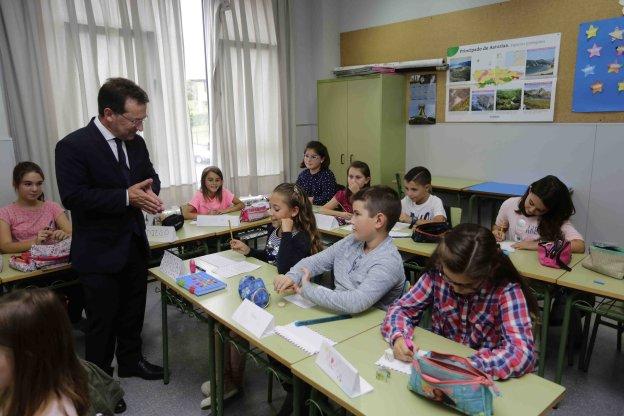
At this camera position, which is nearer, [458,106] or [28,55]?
[28,55]

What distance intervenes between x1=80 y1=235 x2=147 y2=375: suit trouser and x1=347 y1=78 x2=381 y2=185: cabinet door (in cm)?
322

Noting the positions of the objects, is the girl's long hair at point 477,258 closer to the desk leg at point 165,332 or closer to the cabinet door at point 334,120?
the desk leg at point 165,332

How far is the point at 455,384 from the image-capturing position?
3.59 ft

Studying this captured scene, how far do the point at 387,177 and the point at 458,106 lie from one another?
44.0 inches

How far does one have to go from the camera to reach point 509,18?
420cm

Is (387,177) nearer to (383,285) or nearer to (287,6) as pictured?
(287,6)

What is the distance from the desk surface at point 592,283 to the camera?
2.01m

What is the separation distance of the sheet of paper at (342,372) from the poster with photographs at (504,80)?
12.2 feet

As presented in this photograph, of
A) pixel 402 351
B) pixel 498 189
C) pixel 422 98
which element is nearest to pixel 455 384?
pixel 402 351

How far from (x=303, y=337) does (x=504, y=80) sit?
12.4 ft

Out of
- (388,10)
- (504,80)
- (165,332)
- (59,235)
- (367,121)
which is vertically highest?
(388,10)

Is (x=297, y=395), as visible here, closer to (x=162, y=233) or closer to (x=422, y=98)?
(x=162, y=233)

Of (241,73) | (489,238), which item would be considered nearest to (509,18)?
(241,73)

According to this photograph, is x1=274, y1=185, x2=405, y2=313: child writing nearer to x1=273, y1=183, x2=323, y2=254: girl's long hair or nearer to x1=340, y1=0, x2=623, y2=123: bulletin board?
x1=273, y1=183, x2=323, y2=254: girl's long hair
